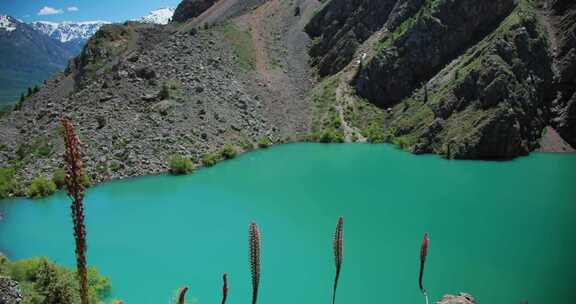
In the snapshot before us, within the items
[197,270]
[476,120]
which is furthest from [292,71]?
[197,270]

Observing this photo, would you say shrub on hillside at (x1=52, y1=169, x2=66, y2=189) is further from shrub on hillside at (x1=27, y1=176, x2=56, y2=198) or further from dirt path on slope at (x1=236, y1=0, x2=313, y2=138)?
dirt path on slope at (x1=236, y1=0, x2=313, y2=138)

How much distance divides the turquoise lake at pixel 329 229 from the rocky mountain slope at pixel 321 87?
17.5ft

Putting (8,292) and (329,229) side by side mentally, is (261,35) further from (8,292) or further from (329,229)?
(8,292)

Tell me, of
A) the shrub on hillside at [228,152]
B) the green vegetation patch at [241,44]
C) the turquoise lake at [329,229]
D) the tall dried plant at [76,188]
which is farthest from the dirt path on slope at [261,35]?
the tall dried plant at [76,188]

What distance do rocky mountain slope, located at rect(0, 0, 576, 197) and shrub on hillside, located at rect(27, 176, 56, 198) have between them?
2.48 m

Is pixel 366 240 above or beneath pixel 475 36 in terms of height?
beneath

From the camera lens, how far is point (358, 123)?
6956 cm

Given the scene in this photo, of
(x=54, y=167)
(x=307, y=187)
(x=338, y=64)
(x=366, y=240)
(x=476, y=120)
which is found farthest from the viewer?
(x=338, y=64)

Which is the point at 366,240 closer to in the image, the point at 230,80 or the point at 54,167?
the point at 54,167

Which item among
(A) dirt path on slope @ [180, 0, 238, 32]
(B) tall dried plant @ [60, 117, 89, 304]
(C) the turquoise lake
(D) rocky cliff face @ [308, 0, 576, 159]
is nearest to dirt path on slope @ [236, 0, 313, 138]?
(D) rocky cliff face @ [308, 0, 576, 159]

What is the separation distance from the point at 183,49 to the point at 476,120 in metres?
41.7

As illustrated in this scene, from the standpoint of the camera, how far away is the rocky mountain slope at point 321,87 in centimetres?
5556

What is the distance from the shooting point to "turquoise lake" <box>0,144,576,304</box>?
25484 millimetres

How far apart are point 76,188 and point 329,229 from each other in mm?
30649
